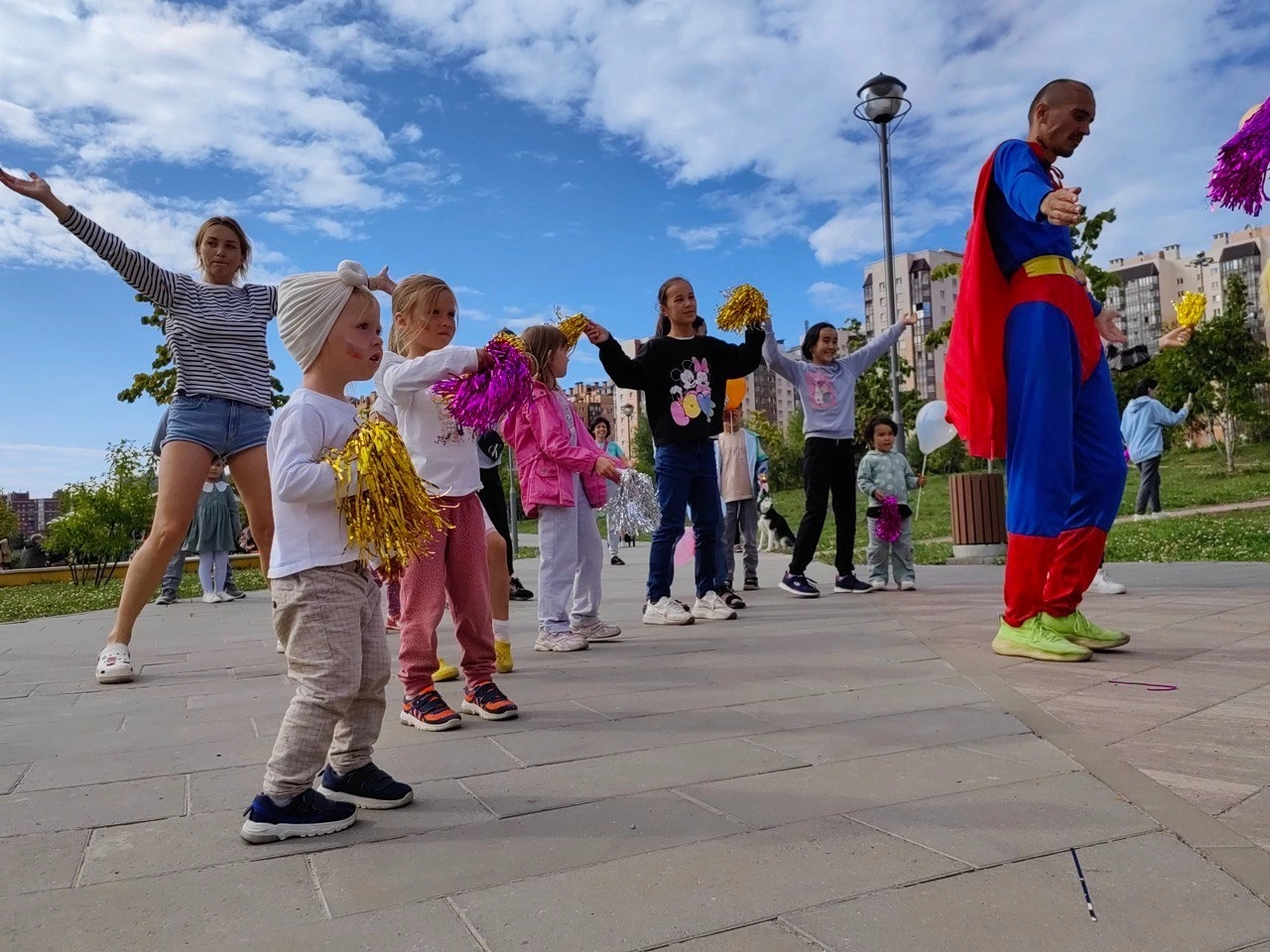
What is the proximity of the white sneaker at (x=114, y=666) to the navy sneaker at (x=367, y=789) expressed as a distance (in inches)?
99.9

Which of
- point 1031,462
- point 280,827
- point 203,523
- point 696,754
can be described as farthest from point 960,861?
point 203,523

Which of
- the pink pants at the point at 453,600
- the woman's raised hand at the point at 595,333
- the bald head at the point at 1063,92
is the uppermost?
the bald head at the point at 1063,92

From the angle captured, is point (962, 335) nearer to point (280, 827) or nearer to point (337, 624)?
point (337, 624)

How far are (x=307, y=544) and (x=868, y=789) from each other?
1.60m

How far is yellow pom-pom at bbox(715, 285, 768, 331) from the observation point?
604cm

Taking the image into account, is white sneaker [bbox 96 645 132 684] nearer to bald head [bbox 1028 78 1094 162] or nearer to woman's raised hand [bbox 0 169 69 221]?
woman's raised hand [bbox 0 169 69 221]

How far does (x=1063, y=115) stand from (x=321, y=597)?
151 inches

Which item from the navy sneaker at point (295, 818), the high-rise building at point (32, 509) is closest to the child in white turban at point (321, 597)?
the navy sneaker at point (295, 818)

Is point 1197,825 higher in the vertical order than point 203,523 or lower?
lower

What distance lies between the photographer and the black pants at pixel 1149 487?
14967mm

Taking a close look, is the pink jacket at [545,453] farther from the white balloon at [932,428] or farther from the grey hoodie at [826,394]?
the white balloon at [932,428]

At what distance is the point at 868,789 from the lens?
8.22ft

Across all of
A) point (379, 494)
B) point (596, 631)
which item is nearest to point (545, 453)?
point (596, 631)

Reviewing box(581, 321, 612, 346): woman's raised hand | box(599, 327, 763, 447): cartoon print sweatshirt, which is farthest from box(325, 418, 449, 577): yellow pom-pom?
box(599, 327, 763, 447): cartoon print sweatshirt
